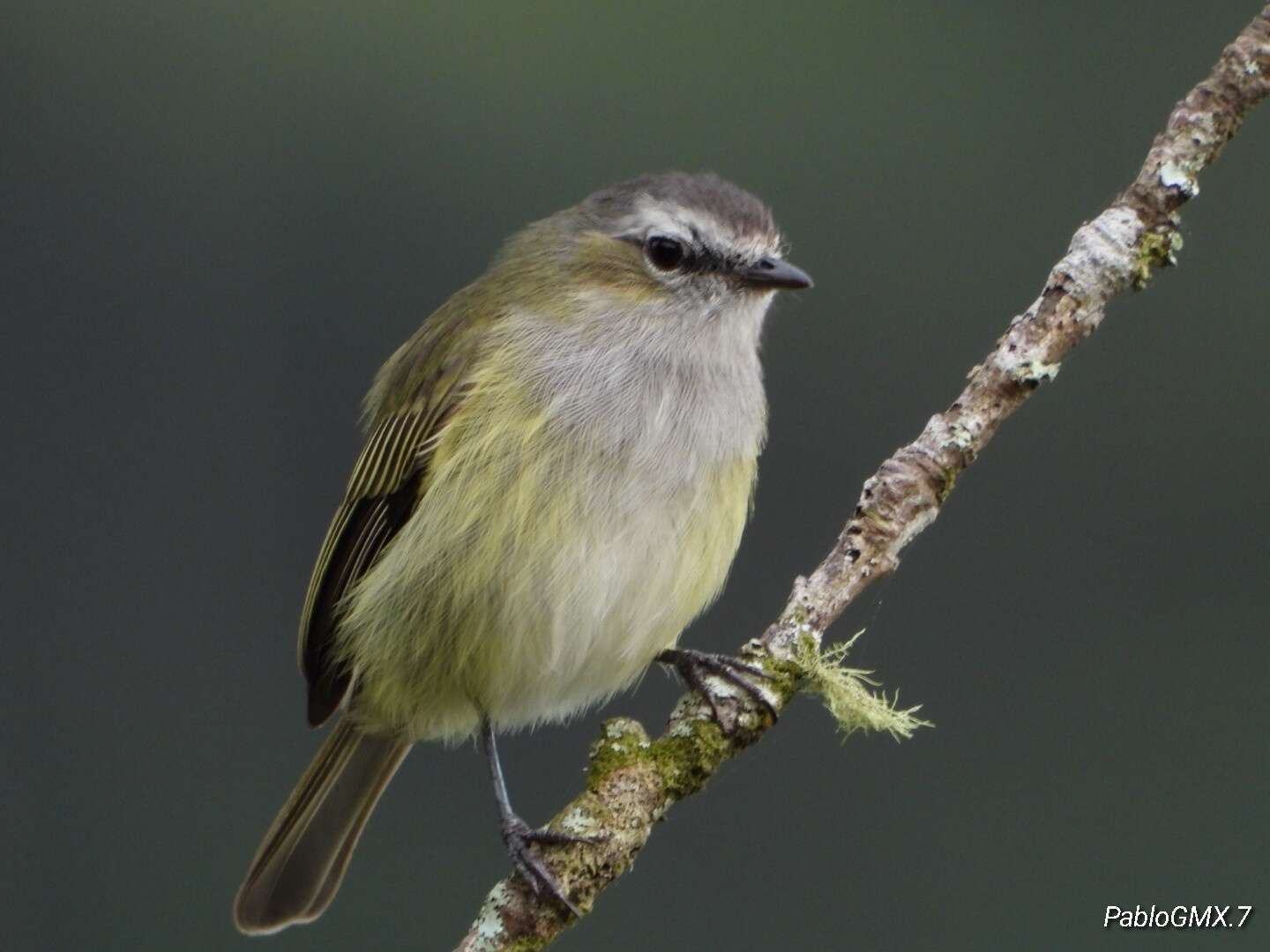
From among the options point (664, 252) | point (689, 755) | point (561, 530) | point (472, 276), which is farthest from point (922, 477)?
point (472, 276)

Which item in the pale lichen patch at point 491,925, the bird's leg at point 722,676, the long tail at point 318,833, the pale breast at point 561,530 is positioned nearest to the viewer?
the pale lichen patch at point 491,925

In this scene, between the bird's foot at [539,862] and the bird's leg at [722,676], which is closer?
the bird's foot at [539,862]

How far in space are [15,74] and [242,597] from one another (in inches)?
214

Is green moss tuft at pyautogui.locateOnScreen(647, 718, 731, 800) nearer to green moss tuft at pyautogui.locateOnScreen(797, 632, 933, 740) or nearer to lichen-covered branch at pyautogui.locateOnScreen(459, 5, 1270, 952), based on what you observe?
lichen-covered branch at pyautogui.locateOnScreen(459, 5, 1270, 952)

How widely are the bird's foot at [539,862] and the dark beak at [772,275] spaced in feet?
5.05

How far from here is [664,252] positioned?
439cm

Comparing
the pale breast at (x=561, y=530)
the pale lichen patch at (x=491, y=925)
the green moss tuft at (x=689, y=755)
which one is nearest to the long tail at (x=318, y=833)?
the pale breast at (x=561, y=530)

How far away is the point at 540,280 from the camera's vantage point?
4527 mm

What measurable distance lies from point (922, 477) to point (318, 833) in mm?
2147

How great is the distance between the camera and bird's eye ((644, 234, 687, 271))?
4367mm

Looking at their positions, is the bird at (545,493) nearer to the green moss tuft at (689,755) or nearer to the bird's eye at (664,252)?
the bird's eye at (664,252)

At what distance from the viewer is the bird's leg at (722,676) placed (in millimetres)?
3482

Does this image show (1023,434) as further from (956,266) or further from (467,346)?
(467,346)

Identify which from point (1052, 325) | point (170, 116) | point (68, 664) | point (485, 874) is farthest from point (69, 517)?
point (1052, 325)
